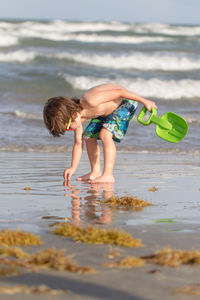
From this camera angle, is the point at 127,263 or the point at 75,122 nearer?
the point at 127,263

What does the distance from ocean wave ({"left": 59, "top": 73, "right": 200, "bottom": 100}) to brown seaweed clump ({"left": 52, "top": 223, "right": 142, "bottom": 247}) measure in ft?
34.3

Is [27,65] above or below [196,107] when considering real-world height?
above

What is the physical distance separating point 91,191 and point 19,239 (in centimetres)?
177

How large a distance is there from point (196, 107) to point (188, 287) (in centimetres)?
1016

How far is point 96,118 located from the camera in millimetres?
5395

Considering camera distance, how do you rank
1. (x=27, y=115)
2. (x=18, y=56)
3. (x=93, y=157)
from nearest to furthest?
1. (x=93, y=157)
2. (x=27, y=115)
3. (x=18, y=56)

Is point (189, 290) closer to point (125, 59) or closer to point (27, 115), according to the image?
point (27, 115)

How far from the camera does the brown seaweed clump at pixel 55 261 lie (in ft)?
7.72

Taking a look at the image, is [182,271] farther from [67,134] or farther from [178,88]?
[178,88]

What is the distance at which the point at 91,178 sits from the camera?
5.18 m

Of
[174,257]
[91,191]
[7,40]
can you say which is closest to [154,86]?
[7,40]

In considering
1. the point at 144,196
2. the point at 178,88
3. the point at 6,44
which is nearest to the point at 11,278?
the point at 144,196

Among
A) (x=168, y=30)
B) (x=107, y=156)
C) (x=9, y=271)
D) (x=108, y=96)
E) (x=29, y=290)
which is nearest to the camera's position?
(x=29, y=290)

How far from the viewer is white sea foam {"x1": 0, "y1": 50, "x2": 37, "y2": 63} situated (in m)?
17.6
